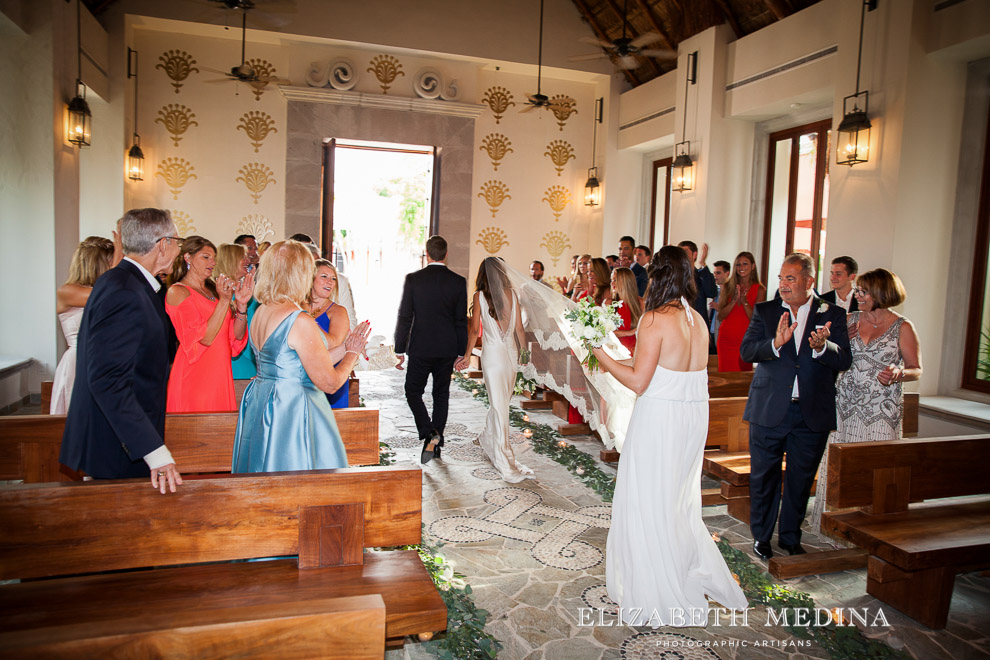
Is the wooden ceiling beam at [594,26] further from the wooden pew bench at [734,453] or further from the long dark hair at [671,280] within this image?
the long dark hair at [671,280]

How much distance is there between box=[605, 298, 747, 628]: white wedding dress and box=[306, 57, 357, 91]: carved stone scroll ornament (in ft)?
30.9

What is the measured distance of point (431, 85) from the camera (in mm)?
11438

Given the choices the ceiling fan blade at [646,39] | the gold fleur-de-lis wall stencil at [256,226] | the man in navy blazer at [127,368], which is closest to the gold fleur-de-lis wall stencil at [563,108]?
the ceiling fan blade at [646,39]

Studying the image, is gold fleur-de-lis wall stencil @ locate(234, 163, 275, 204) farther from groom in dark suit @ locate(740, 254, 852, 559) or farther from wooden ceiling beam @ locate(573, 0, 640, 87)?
groom in dark suit @ locate(740, 254, 852, 559)

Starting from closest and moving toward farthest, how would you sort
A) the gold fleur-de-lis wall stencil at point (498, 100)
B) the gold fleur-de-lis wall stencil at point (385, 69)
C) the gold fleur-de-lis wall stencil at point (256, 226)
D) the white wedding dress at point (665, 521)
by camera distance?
the white wedding dress at point (665, 521) → the gold fleur-de-lis wall stencil at point (256, 226) → the gold fleur-de-lis wall stencil at point (385, 69) → the gold fleur-de-lis wall stencil at point (498, 100)

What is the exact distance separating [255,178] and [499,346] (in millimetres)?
7205

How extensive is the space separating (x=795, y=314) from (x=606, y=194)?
849 cm

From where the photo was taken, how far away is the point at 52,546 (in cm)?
211

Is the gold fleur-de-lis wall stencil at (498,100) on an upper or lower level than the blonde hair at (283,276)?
upper

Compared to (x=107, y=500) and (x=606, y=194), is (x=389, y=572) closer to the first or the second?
(x=107, y=500)

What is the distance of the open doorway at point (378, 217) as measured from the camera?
38.1ft

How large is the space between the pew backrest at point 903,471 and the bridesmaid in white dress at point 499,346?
2495 millimetres

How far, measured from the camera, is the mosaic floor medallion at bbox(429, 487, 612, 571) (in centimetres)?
396

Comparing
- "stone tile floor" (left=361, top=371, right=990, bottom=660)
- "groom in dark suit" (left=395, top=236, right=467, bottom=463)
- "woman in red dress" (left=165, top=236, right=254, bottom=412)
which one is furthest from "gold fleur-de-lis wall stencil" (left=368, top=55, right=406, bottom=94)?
"woman in red dress" (left=165, top=236, right=254, bottom=412)
